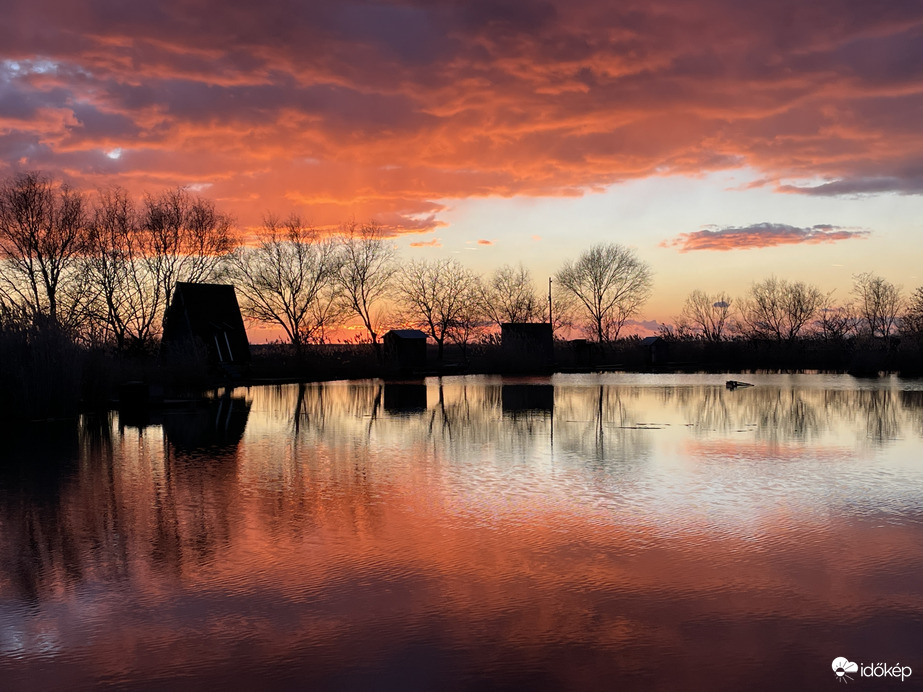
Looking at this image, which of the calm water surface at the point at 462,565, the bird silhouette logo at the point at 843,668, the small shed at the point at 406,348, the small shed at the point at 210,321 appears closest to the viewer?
the bird silhouette logo at the point at 843,668

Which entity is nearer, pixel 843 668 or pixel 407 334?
pixel 843 668

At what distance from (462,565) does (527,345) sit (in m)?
57.0

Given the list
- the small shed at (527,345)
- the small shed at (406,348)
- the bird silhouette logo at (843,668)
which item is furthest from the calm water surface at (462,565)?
the small shed at (527,345)

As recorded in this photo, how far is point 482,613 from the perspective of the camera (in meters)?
6.11

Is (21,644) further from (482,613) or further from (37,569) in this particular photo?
(482,613)

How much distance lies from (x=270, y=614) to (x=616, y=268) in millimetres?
87170

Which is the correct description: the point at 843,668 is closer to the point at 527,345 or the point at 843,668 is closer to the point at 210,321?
the point at 210,321

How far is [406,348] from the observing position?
57500 millimetres

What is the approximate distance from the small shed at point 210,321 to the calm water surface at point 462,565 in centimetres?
3849

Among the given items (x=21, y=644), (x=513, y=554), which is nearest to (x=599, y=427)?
(x=513, y=554)

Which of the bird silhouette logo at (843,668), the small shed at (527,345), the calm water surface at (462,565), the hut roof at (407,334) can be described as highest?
the hut roof at (407,334)

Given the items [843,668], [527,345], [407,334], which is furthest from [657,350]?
[843,668]

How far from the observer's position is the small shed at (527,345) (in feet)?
193

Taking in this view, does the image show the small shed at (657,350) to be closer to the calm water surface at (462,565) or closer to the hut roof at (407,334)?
the hut roof at (407,334)
